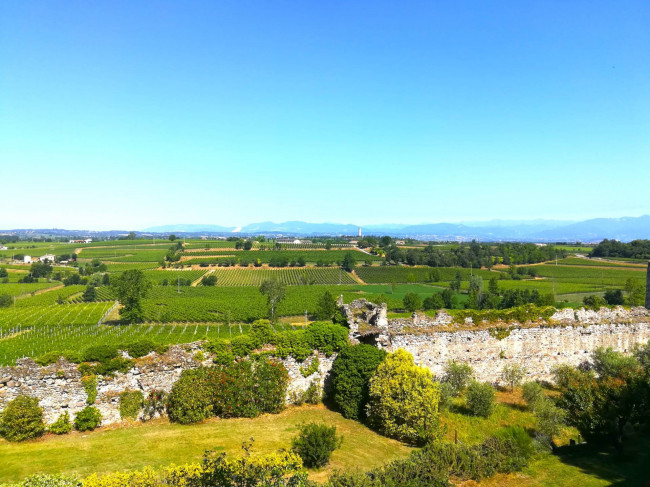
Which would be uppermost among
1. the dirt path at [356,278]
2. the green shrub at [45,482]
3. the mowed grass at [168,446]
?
the green shrub at [45,482]

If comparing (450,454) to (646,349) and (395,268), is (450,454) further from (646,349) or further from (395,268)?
(395,268)

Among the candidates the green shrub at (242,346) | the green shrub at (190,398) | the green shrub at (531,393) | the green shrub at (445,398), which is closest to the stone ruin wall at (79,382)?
the green shrub at (190,398)

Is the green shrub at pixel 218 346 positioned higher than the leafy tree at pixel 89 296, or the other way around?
the green shrub at pixel 218 346

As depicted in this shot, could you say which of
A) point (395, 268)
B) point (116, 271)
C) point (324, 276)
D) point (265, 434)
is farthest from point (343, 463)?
point (116, 271)

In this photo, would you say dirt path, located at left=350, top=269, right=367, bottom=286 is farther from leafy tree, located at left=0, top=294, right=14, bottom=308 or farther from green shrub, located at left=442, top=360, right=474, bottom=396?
green shrub, located at left=442, top=360, right=474, bottom=396

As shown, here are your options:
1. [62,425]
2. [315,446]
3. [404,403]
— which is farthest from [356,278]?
[315,446]

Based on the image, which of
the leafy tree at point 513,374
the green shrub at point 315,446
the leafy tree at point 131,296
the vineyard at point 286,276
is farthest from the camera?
the vineyard at point 286,276

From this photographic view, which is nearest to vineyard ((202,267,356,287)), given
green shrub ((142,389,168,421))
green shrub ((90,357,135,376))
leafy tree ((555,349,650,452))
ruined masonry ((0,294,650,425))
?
ruined masonry ((0,294,650,425))

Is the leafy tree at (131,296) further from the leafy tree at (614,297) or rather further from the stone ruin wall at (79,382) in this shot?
the leafy tree at (614,297)
